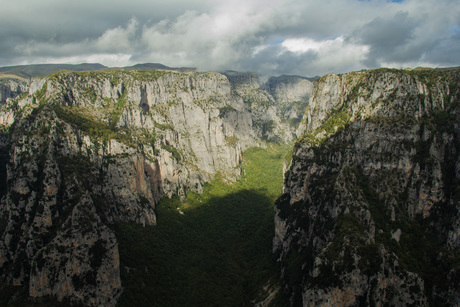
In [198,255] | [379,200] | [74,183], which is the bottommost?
[198,255]

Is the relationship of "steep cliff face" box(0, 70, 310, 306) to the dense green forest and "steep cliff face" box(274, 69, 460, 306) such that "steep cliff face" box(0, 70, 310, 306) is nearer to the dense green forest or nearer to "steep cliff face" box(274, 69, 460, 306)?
the dense green forest

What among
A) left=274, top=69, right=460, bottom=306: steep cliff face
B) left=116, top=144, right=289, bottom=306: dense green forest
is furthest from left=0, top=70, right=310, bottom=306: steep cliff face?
left=274, top=69, right=460, bottom=306: steep cliff face

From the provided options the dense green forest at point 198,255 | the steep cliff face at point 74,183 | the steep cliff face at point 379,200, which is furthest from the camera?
the dense green forest at point 198,255

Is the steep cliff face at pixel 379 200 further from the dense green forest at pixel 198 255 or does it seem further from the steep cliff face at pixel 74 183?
the steep cliff face at pixel 74 183

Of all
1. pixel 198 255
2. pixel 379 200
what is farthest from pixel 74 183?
pixel 379 200

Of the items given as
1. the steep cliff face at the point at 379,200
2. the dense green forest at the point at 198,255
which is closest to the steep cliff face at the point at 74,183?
the dense green forest at the point at 198,255

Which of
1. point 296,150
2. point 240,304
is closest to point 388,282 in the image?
point 240,304

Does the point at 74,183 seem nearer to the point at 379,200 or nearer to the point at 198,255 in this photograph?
the point at 198,255
